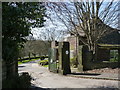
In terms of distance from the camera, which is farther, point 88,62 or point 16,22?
point 88,62

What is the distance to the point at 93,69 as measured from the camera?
14703mm

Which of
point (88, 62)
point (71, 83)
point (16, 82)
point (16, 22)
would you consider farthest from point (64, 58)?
point (16, 22)

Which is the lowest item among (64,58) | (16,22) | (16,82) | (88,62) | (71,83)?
(71,83)

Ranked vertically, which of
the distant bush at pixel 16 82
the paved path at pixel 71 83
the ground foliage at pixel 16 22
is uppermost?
the ground foliage at pixel 16 22

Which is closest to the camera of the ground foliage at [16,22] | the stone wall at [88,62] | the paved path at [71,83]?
the ground foliage at [16,22]

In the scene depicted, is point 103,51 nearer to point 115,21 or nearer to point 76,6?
point 115,21

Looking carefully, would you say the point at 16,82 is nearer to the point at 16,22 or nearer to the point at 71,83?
the point at 16,22

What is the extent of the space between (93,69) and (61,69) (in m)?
3.48

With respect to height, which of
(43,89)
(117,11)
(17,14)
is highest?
(117,11)

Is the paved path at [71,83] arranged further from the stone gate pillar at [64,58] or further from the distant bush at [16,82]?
the stone gate pillar at [64,58]

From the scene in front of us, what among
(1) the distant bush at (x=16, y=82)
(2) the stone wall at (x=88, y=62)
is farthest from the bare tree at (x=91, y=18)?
(1) the distant bush at (x=16, y=82)

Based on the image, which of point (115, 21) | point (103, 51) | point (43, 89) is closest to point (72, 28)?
point (115, 21)

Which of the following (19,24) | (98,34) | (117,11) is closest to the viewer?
(19,24)

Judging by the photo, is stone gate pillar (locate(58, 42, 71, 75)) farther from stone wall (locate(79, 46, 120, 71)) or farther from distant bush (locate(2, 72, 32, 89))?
distant bush (locate(2, 72, 32, 89))
